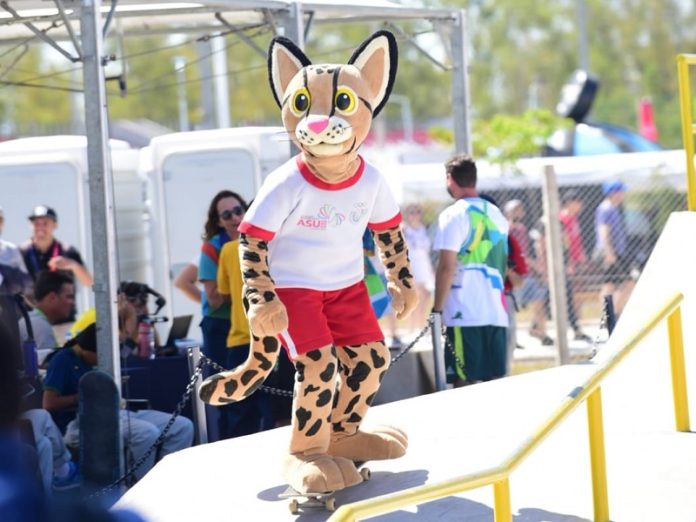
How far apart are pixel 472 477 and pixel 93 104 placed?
4.31 metres

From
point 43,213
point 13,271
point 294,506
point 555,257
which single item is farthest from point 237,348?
point 555,257

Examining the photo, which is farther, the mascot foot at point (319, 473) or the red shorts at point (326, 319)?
the red shorts at point (326, 319)

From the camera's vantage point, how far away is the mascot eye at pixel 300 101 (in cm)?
602

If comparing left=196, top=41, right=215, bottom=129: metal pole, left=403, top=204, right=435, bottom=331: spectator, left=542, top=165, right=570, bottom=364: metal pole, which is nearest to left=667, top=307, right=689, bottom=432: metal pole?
left=542, top=165, right=570, bottom=364: metal pole

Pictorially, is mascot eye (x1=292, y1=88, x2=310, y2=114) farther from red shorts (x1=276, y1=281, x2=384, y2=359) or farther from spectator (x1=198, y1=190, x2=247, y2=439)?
spectator (x1=198, y1=190, x2=247, y2=439)

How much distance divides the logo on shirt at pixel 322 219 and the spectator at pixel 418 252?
1051cm

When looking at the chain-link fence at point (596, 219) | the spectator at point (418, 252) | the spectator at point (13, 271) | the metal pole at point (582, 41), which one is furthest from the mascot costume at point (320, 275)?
the metal pole at point (582, 41)

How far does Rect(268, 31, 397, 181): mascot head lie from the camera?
586 centimetres

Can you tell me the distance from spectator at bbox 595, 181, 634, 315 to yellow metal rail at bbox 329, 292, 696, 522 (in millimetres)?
8505

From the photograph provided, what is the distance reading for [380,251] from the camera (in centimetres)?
648

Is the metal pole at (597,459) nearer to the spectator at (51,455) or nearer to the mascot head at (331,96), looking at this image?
the mascot head at (331,96)

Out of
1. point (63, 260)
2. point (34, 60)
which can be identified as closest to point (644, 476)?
point (63, 260)

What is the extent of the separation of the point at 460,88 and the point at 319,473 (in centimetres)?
592

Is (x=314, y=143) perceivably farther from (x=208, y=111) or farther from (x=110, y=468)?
(x=208, y=111)
